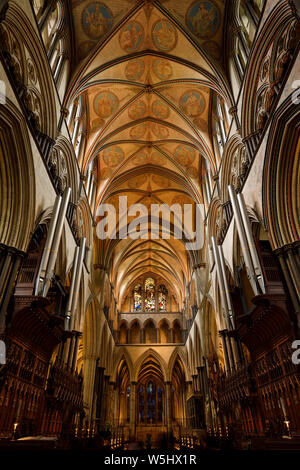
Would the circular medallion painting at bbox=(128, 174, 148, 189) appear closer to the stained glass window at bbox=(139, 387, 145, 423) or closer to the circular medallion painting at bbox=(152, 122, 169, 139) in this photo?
the circular medallion painting at bbox=(152, 122, 169, 139)

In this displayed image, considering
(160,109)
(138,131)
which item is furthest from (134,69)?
(138,131)

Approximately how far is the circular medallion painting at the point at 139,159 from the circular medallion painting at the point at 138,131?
1169 millimetres

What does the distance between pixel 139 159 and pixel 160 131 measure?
2158 millimetres

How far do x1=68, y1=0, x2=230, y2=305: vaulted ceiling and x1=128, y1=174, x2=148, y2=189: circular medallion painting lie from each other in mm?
63

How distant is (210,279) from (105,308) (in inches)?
300

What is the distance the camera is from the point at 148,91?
47.4ft

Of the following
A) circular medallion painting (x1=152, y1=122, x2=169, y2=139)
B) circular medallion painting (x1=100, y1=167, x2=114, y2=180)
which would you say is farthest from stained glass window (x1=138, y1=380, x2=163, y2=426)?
circular medallion painting (x1=152, y1=122, x2=169, y2=139)

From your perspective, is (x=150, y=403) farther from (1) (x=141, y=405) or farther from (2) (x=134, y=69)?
(2) (x=134, y=69)

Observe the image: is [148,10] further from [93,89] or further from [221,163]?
[221,163]

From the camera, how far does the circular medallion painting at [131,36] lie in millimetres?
12359

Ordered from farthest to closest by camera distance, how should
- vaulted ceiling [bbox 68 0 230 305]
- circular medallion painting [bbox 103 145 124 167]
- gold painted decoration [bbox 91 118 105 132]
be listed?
circular medallion painting [bbox 103 145 124 167] < gold painted decoration [bbox 91 118 105 132] < vaulted ceiling [bbox 68 0 230 305]

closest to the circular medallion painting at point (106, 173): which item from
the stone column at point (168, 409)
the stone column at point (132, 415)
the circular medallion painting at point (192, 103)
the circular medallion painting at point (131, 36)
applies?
the circular medallion painting at point (192, 103)

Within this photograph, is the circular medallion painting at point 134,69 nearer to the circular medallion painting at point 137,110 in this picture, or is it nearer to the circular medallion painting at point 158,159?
the circular medallion painting at point 137,110

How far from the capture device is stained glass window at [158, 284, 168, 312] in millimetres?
27834
